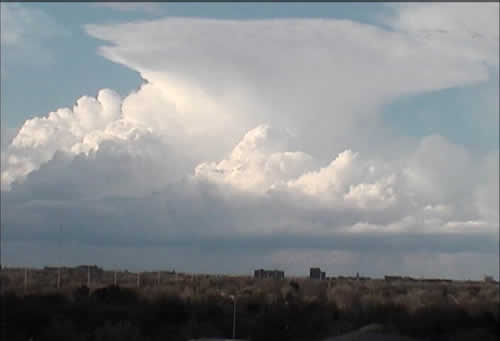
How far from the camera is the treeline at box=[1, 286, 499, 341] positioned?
4806 centimetres

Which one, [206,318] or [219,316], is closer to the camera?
[206,318]

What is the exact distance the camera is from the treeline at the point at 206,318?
48062 mm

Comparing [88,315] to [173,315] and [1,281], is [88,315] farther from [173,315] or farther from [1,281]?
[1,281]

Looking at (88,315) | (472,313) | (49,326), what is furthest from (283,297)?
(49,326)

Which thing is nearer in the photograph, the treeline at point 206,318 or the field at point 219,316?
the treeline at point 206,318

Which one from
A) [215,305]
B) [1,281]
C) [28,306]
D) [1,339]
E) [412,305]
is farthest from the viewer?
[1,281]

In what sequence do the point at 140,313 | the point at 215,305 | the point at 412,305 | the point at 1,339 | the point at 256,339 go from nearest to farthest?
the point at 1,339 < the point at 256,339 < the point at 140,313 < the point at 215,305 < the point at 412,305

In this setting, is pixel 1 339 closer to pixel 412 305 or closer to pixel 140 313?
pixel 140 313

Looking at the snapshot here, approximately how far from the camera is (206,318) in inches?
2235

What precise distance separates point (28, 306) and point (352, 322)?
18.4 metres

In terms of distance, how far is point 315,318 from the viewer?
5647 cm

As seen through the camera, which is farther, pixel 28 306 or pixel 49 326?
pixel 28 306

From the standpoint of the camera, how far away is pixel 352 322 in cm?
5828

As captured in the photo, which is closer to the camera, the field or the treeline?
the treeline
